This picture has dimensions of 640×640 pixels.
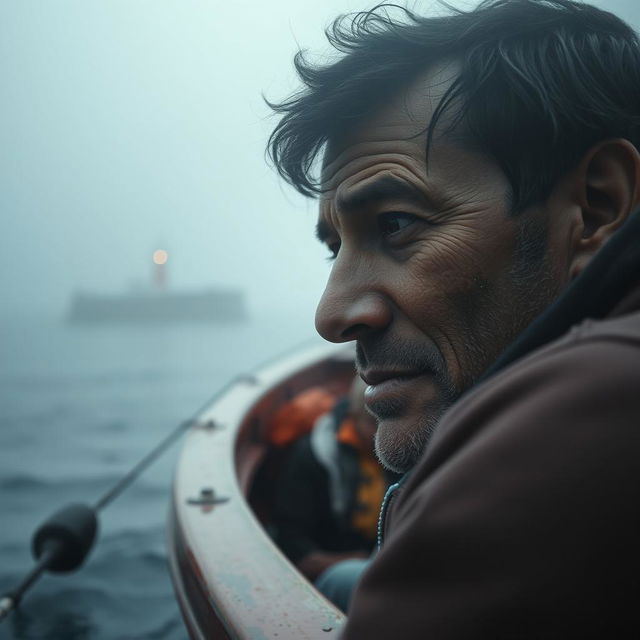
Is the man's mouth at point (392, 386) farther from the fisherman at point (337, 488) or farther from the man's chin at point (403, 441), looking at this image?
the fisherman at point (337, 488)

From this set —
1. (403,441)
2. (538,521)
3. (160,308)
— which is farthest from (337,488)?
(160,308)

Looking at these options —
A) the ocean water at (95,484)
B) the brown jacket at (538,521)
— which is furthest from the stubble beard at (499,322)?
the ocean water at (95,484)

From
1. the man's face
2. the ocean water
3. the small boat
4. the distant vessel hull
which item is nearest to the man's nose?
the man's face

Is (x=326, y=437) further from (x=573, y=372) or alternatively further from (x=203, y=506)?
(x=573, y=372)

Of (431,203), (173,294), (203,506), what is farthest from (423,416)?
(173,294)

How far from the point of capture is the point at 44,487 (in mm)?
7770

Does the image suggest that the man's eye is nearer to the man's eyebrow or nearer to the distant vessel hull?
the man's eyebrow

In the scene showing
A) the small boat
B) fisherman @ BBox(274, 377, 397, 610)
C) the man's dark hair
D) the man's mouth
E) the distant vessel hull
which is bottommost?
the distant vessel hull

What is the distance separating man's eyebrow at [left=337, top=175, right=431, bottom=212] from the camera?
1.21 m

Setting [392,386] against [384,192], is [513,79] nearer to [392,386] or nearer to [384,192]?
[384,192]

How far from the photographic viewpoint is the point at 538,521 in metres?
0.52

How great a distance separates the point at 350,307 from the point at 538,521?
69 centimetres

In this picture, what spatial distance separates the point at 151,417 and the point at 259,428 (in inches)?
528

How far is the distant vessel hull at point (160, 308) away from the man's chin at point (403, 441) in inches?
2375
